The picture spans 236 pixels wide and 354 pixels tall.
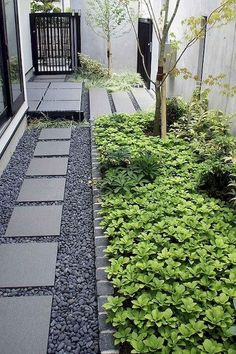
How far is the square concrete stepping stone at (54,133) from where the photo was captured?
573 centimetres

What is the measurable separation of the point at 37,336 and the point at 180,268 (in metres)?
0.97

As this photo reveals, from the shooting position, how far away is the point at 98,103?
25.3ft

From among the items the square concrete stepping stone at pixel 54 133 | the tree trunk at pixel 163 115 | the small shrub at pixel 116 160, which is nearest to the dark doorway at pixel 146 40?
the square concrete stepping stone at pixel 54 133

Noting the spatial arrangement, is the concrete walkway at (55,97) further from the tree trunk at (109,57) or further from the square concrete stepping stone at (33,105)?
the tree trunk at (109,57)

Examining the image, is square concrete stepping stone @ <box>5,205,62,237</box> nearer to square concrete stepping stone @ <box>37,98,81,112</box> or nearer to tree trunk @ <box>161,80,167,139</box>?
tree trunk @ <box>161,80,167,139</box>

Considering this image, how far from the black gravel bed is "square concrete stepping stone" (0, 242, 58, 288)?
0.05 m

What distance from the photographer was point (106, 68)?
11.1 meters

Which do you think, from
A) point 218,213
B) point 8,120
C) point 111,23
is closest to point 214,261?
point 218,213

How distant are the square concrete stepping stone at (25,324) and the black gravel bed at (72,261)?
5cm

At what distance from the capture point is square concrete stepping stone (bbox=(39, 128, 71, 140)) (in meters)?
5.73

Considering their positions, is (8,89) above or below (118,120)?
above

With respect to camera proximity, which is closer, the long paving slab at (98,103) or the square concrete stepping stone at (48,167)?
the square concrete stepping stone at (48,167)

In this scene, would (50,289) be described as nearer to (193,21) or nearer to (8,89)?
(8,89)

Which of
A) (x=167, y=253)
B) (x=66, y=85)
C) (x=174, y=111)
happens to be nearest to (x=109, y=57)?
(x=66, y=85)
